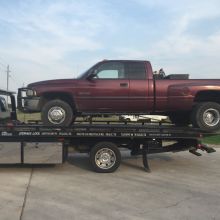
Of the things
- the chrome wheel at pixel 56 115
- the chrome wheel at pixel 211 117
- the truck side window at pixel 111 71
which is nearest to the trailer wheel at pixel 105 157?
the chrome wheel at pixel 56 115

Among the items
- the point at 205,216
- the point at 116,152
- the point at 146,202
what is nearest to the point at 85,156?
the point at 116,152

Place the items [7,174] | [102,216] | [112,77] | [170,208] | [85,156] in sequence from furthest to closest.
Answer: [85,156] < [112,77] < [7,174] < [170,208] < [102,216]

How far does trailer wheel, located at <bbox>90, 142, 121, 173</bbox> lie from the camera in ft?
33.6

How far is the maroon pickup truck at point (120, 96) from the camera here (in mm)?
10211

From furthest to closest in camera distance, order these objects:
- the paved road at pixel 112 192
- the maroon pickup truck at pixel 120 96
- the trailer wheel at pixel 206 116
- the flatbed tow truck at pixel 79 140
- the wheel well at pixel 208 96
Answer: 1. the wheel well at pixel 208 96
2. the trailer wheel at pixel 206 116
3. the maroon pickup truck at pixel 120 96
4. the flatbed tow truck at pixel 79 140
5. the paved road at pixel 112 192

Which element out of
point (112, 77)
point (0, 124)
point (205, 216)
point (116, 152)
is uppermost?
point (112, 77)

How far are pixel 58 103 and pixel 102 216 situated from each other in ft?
13.7

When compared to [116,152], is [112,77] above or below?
above

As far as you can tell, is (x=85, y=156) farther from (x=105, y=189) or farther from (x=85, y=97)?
(x=105, y=189)

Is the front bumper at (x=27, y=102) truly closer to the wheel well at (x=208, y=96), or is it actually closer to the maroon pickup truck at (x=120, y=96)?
the maroon pickup truck at (x=120, y=96)

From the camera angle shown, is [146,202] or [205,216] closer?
[205,216]

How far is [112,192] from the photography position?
26.6 feet

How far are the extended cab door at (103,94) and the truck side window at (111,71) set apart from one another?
0.13 feet

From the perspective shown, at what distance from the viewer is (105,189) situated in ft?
27.5
